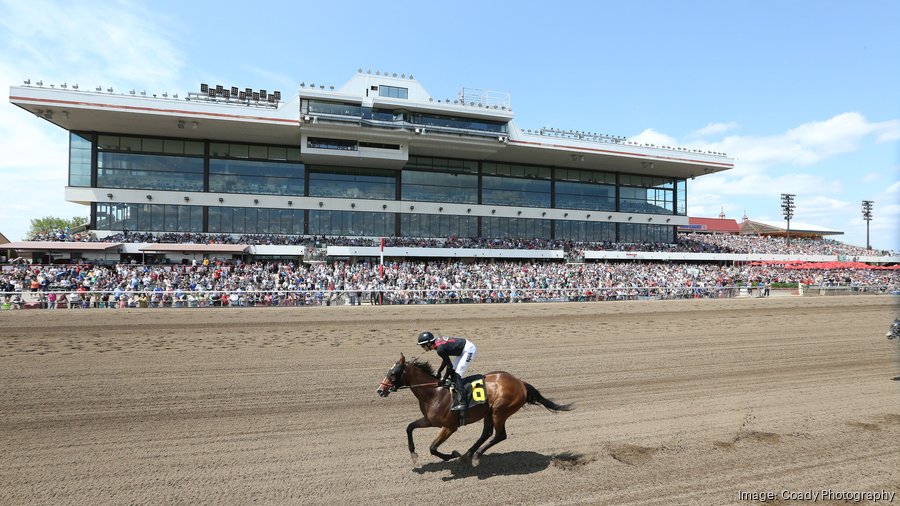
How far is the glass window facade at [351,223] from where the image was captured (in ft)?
→ 119

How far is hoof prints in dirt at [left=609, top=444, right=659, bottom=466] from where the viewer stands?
19.0 ft

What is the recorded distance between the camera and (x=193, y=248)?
30078mm

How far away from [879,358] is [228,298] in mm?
22741

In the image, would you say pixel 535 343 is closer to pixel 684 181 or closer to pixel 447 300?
pixel 447 300

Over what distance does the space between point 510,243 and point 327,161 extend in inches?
643

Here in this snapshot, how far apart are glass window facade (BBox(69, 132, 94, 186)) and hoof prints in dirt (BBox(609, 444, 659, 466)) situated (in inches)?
1525

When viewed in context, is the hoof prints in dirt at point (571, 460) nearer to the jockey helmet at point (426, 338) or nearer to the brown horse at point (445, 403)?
the brown horse at point (445, 403)

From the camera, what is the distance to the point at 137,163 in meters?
33.7

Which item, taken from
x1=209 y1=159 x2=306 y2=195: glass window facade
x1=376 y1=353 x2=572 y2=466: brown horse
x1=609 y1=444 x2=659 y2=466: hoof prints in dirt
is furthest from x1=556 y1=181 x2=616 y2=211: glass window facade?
x1=376 y1=353 x2=572 y2=466: brown horse

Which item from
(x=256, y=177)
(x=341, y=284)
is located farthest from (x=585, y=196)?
(x=256, y=177)

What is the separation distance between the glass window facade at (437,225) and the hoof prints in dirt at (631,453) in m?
32.8

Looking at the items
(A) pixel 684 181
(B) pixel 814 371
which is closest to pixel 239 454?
(B) pixel 814 371

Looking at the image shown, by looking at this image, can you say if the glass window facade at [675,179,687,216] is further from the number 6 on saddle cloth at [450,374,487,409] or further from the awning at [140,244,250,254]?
the number 6 on saddle cloth at [450,374,487,409]

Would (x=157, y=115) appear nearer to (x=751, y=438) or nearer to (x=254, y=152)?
(x=254, y=152)
